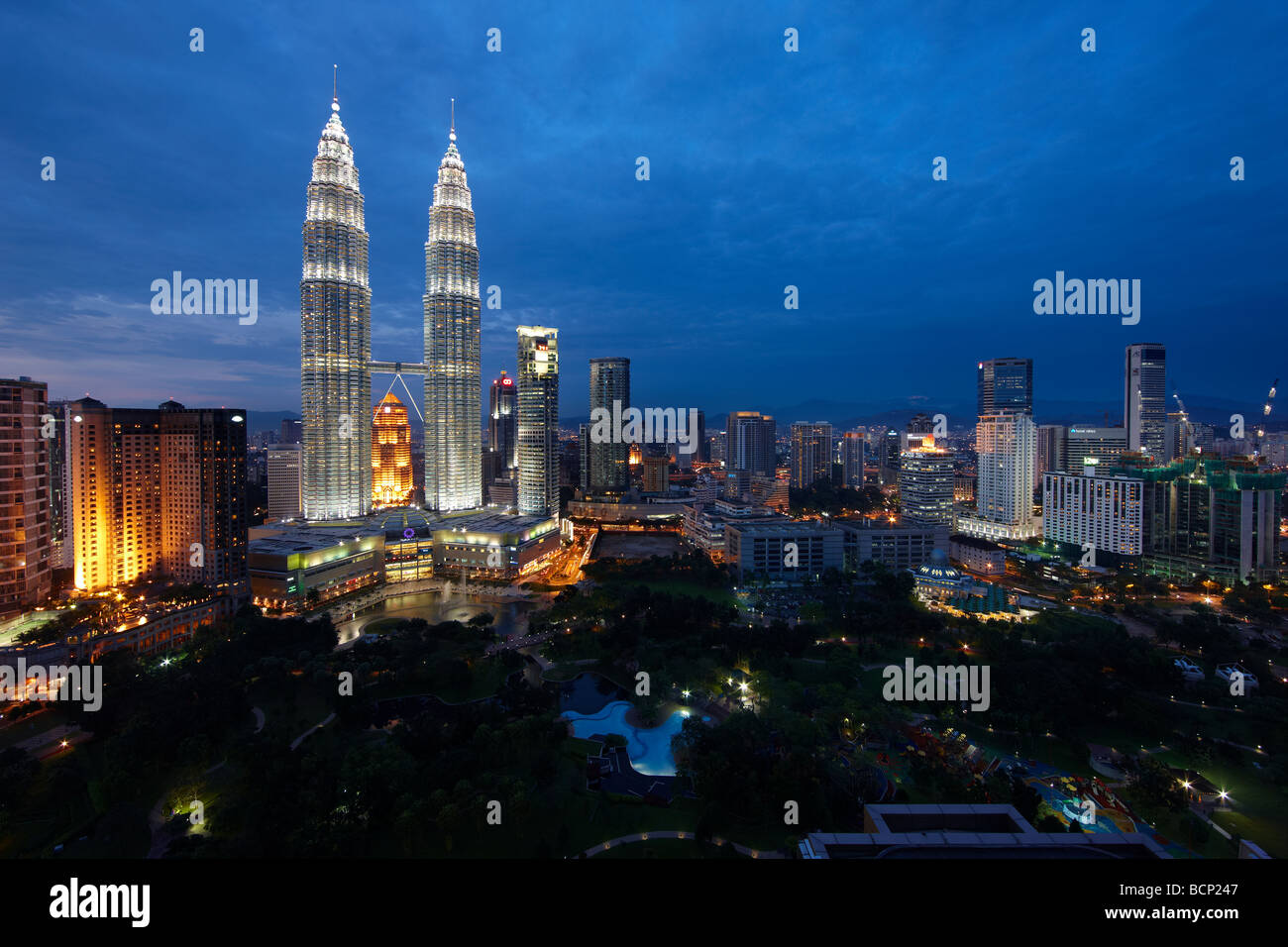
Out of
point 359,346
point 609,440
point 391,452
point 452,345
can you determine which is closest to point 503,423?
point 391,452

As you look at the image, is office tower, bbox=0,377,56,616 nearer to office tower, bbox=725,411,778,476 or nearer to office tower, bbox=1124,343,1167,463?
office tower, bbox=725,411,778,476

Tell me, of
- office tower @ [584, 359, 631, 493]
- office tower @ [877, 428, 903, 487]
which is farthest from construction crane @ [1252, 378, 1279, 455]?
office tower @ [584, 359, 631, 493]

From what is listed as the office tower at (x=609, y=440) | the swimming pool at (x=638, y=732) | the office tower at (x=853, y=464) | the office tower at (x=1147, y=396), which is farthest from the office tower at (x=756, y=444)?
the swimming pool at (x=638, y=732)

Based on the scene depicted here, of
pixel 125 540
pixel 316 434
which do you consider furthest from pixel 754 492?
pixel 125 540

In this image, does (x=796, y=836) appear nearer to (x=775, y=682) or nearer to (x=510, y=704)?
(x=775, y=682)

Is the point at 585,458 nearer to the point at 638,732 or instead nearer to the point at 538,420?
the point at 538,420

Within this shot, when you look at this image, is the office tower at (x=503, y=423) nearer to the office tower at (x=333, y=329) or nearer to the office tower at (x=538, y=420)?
the office tower at (x=538, y=420)
